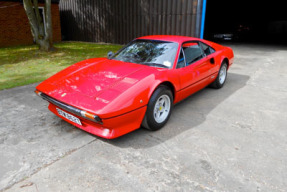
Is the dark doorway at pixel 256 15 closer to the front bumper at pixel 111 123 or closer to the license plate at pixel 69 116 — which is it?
the front bumper at pixel 111 123

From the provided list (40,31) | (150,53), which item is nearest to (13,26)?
(40,31)

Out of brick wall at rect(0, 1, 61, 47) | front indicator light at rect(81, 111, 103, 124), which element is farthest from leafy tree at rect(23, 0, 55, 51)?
front indicator light at rect(81, 111, 103, 124)

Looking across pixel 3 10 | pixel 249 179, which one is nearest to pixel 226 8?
pixel 3 10

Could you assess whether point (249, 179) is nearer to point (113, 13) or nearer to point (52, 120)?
point (52, 120)

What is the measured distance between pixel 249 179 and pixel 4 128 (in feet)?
10.6

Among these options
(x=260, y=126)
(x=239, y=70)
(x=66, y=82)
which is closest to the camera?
(x=66, y=82)

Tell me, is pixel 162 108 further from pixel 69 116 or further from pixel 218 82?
pixel 218 82

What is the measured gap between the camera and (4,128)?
9.73ft

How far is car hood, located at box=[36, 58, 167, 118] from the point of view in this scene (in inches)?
93.9

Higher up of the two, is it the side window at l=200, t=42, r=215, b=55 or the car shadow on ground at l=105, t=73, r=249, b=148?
the side window at l=200, t=42, r=215, b=55

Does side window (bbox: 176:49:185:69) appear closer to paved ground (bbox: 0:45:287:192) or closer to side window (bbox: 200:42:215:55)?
paved ground (bbox: 0:45:287:192)

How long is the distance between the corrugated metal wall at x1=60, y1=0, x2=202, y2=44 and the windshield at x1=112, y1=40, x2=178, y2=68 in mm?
6560

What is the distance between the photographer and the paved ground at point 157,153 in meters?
2.02

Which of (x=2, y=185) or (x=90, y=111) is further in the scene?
(x=90, y=111)
